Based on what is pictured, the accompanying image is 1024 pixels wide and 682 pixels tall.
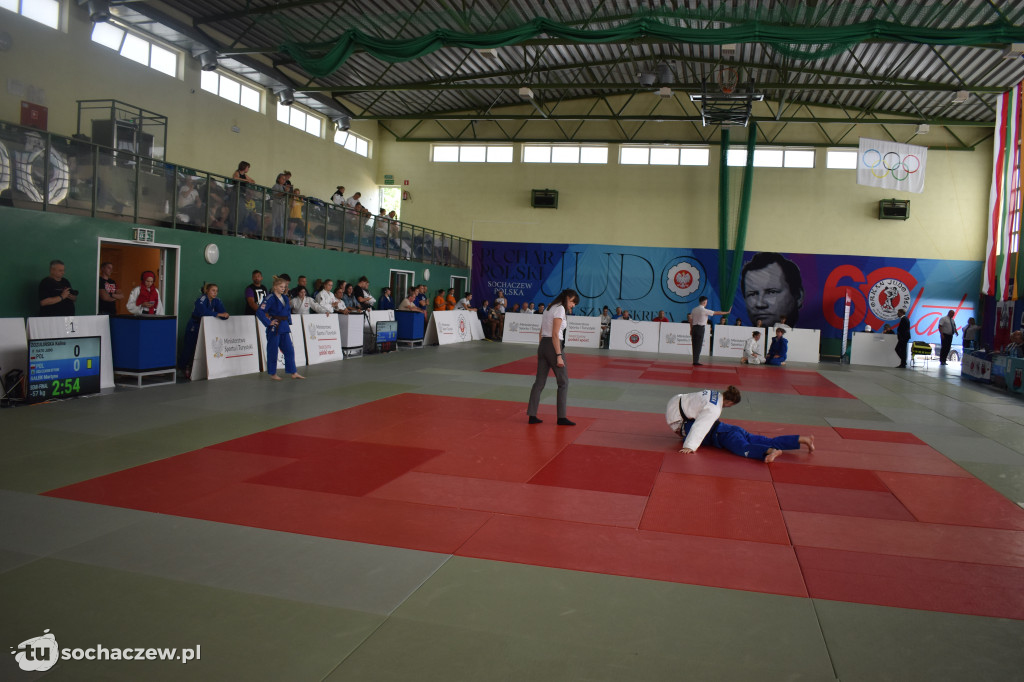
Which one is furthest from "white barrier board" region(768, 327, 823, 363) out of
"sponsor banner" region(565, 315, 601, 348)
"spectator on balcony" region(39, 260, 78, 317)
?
"spectator on balcony" region(39, 260, 78, 317)

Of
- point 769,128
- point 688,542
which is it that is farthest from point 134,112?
point 769,128

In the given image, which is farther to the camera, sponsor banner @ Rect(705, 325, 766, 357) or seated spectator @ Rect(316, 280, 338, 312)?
sponsor banner @ Rect(705, 325, 766, 357)

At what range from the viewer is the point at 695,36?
48.2 ft

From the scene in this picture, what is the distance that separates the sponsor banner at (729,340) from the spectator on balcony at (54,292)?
20.2 metres

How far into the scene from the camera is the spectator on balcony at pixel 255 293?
15.5 metres

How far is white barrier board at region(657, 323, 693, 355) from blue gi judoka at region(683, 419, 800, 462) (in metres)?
16.6

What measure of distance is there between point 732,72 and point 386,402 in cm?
1864

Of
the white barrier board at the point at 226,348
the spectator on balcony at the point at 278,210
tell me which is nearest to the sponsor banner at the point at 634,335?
the spectator on balcony at the point at 278,210

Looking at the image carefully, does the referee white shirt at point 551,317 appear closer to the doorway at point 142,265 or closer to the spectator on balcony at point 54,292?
the spectator on balcony at point 54,292

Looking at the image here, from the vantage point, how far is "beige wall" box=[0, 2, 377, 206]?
50.1 feet

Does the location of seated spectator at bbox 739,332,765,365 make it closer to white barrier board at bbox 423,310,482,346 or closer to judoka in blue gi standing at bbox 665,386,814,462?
white barrier board at bbox 423,310,482,346

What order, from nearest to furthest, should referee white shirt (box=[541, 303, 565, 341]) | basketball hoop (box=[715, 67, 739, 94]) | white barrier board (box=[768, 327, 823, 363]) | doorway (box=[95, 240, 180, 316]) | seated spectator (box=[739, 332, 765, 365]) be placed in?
referee white shirt (box=[541, 303, 565, 341])
doorway (box=[95, 240, 180, 316])
seated spectator (box=[739, 332, 765, 365])
basketball hoop (box=[715, 67, 739, 94])
white barrier board (box=[768, 327, 823, 363])

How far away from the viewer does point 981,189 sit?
27922mm
